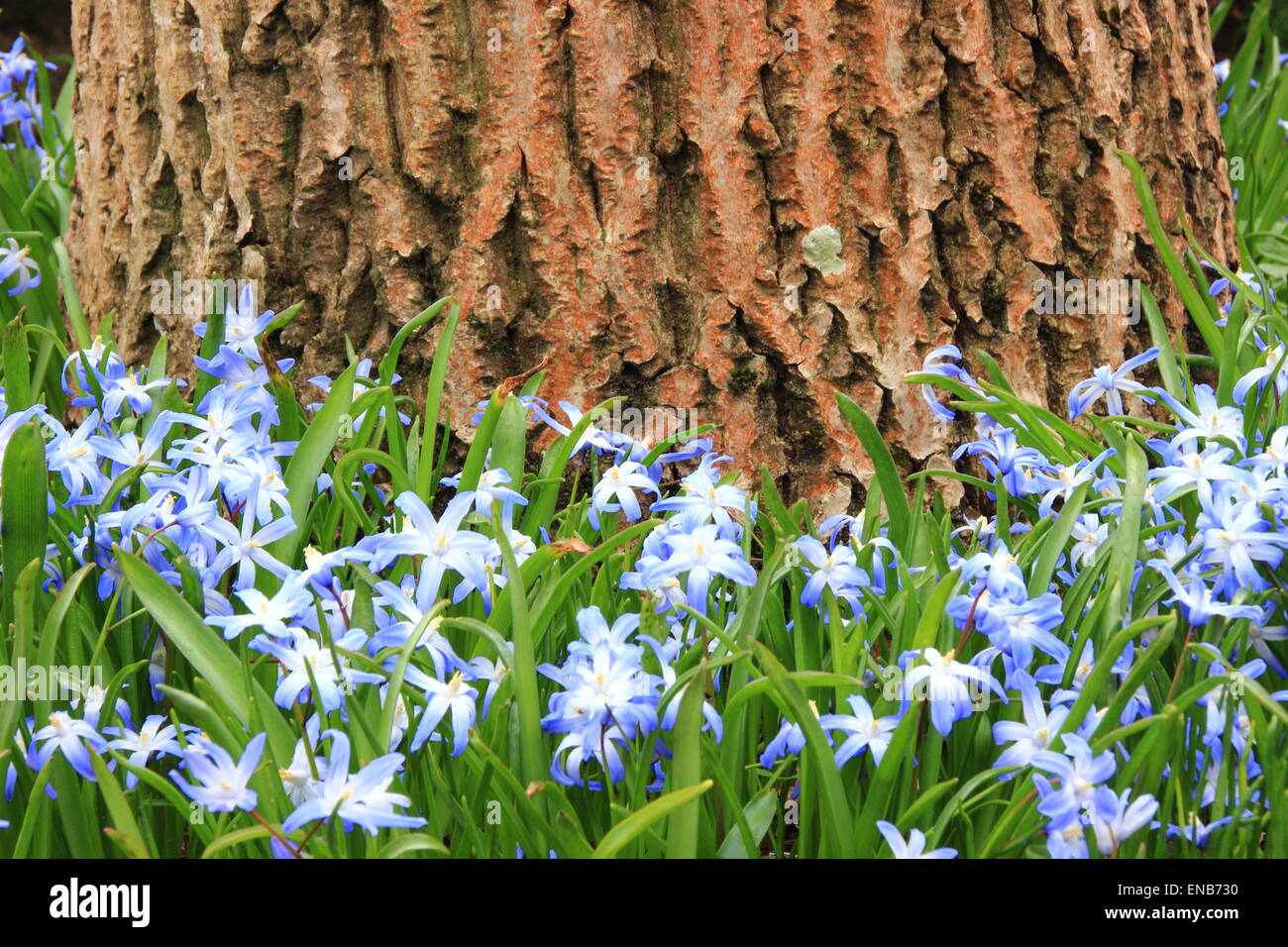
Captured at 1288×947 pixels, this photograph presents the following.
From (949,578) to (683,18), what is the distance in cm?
130

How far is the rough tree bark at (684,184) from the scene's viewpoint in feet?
7.61

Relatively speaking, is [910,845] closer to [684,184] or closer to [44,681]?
[44,681]

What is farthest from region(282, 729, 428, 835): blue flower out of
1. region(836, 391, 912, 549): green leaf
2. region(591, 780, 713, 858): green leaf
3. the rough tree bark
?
the rough tree bark

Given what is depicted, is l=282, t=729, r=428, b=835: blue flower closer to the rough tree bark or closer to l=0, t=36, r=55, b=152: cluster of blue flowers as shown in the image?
the rough tree bark

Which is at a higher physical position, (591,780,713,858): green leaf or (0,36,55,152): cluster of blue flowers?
(0,36,55,152): cluster of blue flowers

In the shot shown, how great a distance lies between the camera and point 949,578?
153cm

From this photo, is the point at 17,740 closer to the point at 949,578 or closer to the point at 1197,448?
the point at 949,578

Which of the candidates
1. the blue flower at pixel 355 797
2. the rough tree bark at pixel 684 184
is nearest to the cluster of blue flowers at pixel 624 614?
the blue flower at pixel 355 797

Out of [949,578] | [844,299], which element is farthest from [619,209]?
[949,578]
